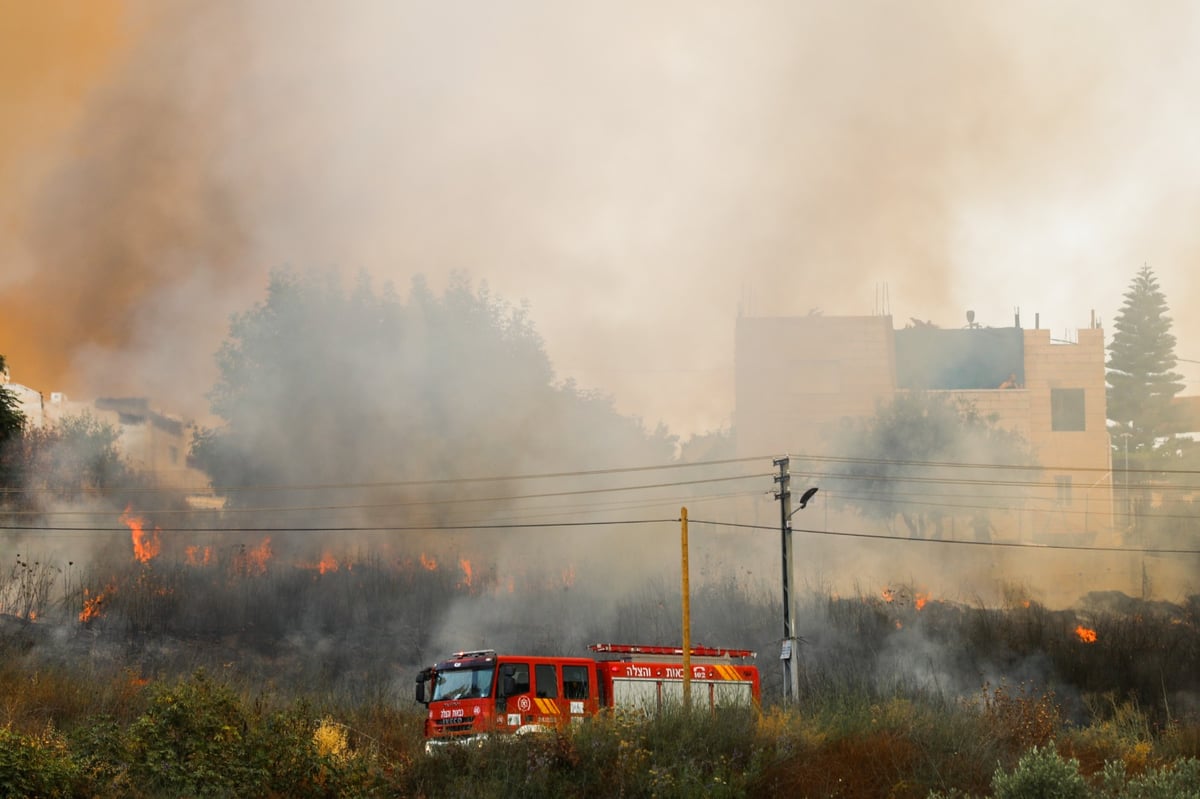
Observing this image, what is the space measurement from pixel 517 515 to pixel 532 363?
8913mm

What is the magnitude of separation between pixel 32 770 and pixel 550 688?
10.7 m

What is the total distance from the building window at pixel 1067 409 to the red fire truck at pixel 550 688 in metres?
48.8

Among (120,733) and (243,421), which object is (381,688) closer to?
(120,733)

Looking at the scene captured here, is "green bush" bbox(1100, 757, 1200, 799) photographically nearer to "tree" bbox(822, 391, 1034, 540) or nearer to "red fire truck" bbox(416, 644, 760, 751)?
"red fire truck" bbox(416, 644, 760, 751)

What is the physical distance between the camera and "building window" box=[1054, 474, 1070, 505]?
6962 centimetres

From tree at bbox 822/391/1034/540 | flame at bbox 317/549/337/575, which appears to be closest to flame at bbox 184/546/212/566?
flame at bbox 317/549/337/575

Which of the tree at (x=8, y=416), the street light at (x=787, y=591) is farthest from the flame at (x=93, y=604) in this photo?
the street light at (x=787, y=591)

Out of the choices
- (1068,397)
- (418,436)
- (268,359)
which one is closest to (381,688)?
(418,436)

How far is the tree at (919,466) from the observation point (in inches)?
2363

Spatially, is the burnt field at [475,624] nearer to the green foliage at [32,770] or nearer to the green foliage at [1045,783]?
the green foliage at [32,770]

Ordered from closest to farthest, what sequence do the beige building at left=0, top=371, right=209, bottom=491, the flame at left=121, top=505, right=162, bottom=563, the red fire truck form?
1. the red fire truck
2. the flame at left=121, top=505, right=162, bottom=563
3. the beige building at left=0, top=371, right=209, bottom=491

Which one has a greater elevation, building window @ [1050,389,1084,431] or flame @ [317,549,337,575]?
building window @ [1050,389,1084,431]

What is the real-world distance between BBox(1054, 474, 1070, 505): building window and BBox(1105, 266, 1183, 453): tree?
2236cm

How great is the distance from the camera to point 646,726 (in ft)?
82.5
